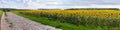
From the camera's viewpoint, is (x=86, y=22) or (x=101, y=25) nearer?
(x=101, y=25)

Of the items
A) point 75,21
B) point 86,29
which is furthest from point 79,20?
point 86,29

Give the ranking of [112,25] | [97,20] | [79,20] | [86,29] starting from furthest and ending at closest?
[79,20], [97,20], [112,25], [86,29]

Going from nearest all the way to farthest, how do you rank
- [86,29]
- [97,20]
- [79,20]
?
[86,29] < [97,20] < [79,20]

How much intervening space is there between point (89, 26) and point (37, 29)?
9.59 ft

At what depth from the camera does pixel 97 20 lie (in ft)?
76.3

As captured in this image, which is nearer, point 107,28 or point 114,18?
point 107,28

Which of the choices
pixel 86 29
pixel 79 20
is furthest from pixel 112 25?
pixel 79 20

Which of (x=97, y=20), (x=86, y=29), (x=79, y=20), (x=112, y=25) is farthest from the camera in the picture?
(x=79, y=20)

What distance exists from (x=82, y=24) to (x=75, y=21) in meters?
1.93

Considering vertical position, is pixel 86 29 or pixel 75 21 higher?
pixel 86 29

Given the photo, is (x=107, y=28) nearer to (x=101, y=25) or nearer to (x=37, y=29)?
(x=101, y=25)

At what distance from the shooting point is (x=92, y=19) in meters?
23.9

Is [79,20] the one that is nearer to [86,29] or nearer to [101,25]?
[101,25]

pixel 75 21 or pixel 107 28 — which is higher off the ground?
pixel 107 28
